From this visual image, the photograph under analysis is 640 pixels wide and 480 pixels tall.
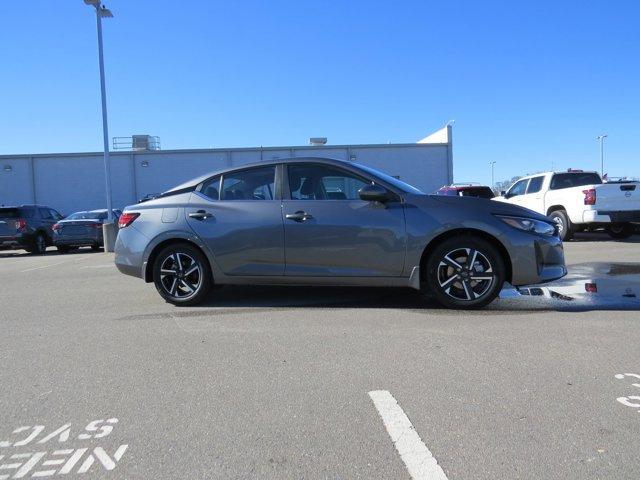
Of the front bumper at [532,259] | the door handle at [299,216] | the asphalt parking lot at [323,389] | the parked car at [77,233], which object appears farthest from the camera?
the parked car at [77,233]

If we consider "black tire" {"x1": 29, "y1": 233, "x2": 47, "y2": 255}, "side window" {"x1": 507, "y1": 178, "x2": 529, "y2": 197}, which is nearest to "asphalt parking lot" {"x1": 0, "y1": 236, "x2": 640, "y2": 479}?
"side window" {"x1": 507, "y1": 178, "x2": 529, "y2": 197}

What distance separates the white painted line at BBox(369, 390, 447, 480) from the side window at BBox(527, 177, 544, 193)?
11852 mm

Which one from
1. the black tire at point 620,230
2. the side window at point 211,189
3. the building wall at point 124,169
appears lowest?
the black tire at point 620,230

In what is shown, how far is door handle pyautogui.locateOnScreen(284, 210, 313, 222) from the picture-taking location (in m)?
5.80

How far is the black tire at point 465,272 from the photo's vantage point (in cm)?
552

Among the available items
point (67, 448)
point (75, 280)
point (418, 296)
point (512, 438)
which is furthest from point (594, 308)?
point (75, 280)

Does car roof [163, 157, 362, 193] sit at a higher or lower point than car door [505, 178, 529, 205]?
higher

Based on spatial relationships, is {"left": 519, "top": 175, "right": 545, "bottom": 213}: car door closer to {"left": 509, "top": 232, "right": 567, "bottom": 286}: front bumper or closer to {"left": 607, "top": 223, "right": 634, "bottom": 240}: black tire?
{"left": 607, "top": 223, "right": 634, "bottom": 240}: black tire

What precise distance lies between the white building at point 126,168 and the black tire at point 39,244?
14.0 m

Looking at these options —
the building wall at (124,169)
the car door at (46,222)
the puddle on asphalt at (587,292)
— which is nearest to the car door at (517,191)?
the puddle on asphalt at (587,292)

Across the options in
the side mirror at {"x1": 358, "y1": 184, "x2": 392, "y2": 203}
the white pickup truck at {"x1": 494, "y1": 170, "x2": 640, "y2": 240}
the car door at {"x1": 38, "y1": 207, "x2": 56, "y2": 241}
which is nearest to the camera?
the side mirror at {"x1": 358, "y1": 184, "x2": 392, "y2": 203}

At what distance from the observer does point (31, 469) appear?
102 inches

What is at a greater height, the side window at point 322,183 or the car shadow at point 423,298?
→ the side window at point 322,183

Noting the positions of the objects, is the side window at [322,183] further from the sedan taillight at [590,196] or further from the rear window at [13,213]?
the rear window at [13,213]
